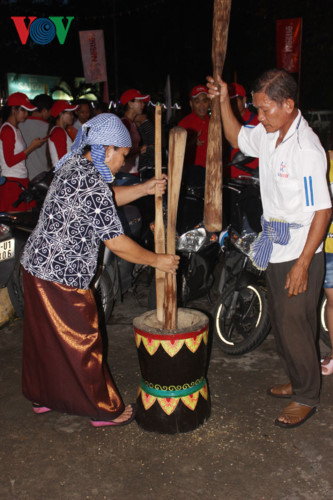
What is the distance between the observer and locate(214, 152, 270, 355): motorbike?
4375 mm

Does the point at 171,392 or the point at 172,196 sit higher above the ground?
the point at 172,196

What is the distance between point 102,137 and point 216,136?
0.68 metres

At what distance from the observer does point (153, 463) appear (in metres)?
3.04

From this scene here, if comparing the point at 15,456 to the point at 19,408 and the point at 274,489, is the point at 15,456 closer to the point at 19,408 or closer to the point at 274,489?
the point at 19,408

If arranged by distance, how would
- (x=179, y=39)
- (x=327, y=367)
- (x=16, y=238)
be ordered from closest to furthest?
(x=327, y=367), (x=16, y=238), (x=179, y=39)

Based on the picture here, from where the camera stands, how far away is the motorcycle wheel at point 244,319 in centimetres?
433

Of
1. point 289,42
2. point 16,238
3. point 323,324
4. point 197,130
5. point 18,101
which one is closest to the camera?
point 323,324

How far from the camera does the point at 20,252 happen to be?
5191mm

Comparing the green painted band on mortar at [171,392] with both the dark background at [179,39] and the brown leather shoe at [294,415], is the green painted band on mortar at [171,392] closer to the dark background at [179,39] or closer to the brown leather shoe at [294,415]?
the brown leather shoe at [294,415]

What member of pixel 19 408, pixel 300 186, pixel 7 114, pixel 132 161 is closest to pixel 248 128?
pixel 300 186

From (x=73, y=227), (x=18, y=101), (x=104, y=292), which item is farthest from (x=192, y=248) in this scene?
(x=18, y=101)

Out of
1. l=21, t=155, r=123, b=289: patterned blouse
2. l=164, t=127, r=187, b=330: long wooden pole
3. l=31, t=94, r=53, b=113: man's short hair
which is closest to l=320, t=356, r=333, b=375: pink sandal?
l=164, t=127, r=187, b=330: long wooden pole

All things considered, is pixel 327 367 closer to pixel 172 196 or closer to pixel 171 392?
pixel 171 392

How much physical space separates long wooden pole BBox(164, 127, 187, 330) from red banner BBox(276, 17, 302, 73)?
1427cm
